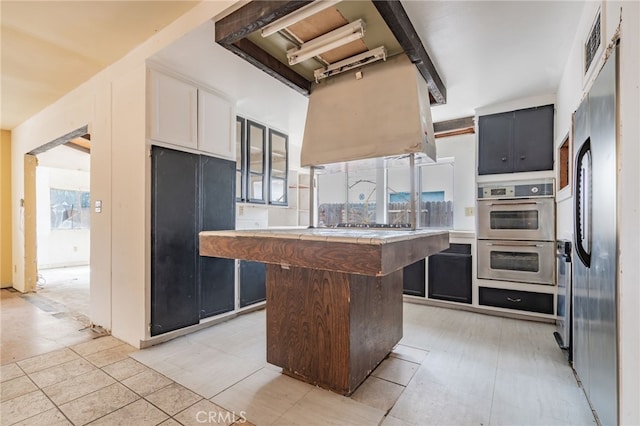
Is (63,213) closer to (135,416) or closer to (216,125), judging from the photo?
(216,125)

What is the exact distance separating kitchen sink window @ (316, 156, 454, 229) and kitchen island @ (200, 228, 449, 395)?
1946 mm

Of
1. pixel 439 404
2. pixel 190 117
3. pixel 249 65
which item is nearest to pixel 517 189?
pixel 439 404

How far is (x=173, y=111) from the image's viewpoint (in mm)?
2705

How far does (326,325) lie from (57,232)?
25.7ft

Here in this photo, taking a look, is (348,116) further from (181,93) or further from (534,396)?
(534,396)

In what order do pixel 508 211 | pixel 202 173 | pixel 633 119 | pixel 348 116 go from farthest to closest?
pixel 508 211 → pixel 202 173 → pixel 348 116 → pixel 633 119

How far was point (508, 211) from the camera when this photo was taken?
11.5ft

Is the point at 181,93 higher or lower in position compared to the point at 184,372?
higher

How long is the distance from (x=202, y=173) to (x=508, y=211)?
3.53m

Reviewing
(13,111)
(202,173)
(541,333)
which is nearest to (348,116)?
(202,173)

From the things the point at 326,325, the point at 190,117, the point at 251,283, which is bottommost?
the point at 251,283

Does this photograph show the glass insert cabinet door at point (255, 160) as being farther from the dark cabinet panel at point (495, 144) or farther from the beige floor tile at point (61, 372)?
the dark cabinet panel at point (495, 144)

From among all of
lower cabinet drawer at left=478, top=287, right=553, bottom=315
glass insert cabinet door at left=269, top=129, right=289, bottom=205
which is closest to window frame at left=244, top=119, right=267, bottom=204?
glass insert cabinet door at left=269, top=129, right=289, bottom=205

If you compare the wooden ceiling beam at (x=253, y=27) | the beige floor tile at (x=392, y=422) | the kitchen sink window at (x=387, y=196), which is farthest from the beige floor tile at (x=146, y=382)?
the kitchen sink window at (x=387, y=196)
